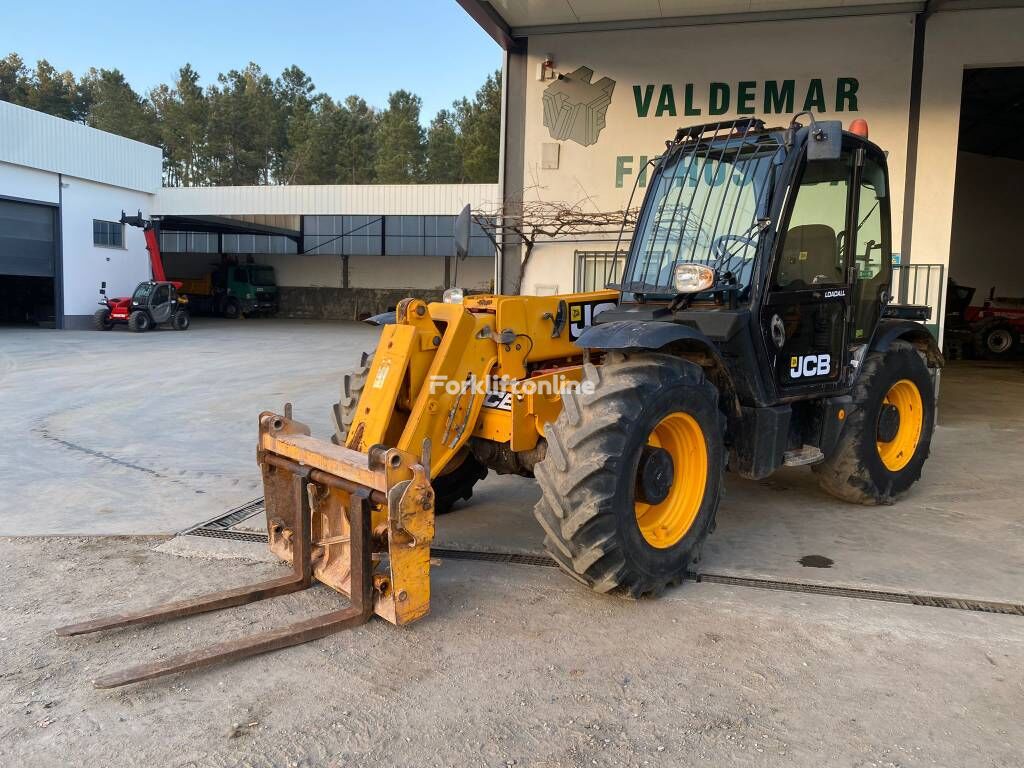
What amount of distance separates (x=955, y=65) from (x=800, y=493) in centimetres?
655

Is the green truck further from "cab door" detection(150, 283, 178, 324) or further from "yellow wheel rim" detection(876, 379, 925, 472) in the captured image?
"yellow wheel rim" detection(876, 379, 925, 472)

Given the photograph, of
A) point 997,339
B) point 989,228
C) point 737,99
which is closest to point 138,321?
point 737,99

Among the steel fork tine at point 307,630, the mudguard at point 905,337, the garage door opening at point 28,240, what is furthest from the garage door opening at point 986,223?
the garage door opening at point 28,240

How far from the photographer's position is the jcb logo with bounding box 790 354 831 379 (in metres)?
4.87

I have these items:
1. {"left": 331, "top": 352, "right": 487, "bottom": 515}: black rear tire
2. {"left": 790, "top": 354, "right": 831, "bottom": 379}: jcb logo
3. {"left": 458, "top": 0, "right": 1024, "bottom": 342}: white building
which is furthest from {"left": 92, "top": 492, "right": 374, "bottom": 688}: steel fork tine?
{"left": 458, "top": 0, "right": 1024, "bottom": 342}: white building

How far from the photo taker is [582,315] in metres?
5.19

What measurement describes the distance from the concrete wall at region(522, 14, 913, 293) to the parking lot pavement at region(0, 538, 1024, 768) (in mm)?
7522

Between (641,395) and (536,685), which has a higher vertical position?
(641,395)

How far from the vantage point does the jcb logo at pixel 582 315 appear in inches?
201

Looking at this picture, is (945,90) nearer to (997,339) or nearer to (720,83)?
(720,83)

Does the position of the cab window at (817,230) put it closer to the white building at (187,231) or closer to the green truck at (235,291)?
the white building at (187,231)

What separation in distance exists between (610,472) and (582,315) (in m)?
1.76

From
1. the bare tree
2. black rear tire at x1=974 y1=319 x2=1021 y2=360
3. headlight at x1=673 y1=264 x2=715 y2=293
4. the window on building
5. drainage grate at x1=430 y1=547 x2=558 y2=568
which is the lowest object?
drainage grate at x1=430 y1=547 x2=558 y2=568

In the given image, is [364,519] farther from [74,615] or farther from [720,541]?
[720,541]
